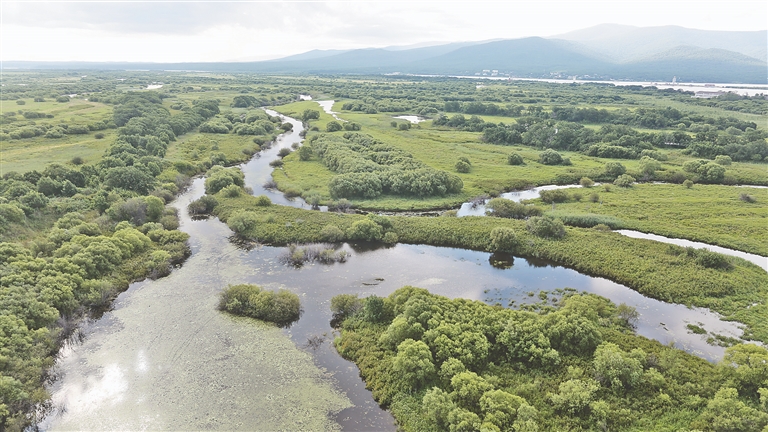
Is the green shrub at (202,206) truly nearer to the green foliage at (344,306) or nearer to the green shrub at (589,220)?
the green foliage at (344,306)

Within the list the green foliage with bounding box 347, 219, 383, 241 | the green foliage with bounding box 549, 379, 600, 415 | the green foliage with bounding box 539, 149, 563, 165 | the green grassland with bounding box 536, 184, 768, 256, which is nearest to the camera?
the green foliage with bounding box 549, 379, 600, 415

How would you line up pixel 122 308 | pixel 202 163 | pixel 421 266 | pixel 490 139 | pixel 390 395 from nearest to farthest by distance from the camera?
pixel 390 395 < pixel 122 308 < pixel 421 266 < pixel 202 163 < pixel 490 139

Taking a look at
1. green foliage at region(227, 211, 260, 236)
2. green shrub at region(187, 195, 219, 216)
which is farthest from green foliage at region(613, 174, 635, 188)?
green shrub at region(187, 195, 219, 216)

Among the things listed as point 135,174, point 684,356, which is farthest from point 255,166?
point 684,356

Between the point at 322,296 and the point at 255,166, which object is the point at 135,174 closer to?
the point at 255,166

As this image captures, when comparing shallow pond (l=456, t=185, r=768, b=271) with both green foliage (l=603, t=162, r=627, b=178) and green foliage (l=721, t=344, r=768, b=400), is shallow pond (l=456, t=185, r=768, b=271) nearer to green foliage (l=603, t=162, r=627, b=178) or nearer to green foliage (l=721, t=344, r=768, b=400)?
green foliage (l=603, t=162, r=627, b=178)

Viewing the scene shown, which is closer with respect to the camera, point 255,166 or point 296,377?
point 296,377
